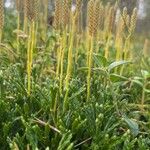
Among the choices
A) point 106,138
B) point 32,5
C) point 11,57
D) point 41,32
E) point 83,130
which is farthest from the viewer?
point 41,32

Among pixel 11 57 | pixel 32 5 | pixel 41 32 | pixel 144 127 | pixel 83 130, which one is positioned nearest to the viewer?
pixel 83 130

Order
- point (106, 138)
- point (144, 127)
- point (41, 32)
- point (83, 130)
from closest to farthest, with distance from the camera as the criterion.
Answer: point (106, 138), point (83, 130), point (144, 127), point (41, 32)

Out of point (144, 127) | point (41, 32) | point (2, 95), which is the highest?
point (41, 32)

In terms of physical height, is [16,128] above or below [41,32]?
below

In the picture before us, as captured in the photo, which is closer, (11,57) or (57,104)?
(57,104)

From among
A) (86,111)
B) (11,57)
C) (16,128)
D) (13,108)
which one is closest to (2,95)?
(13,108)

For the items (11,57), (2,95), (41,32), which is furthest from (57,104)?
(41,32)

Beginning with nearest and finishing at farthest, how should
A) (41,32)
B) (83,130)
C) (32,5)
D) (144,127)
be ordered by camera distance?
1. (83,130)
2. (32,5)
3. (144,127)
4. (41,32)

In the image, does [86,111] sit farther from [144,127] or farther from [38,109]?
[144,127]

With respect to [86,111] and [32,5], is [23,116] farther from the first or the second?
[32,5]
